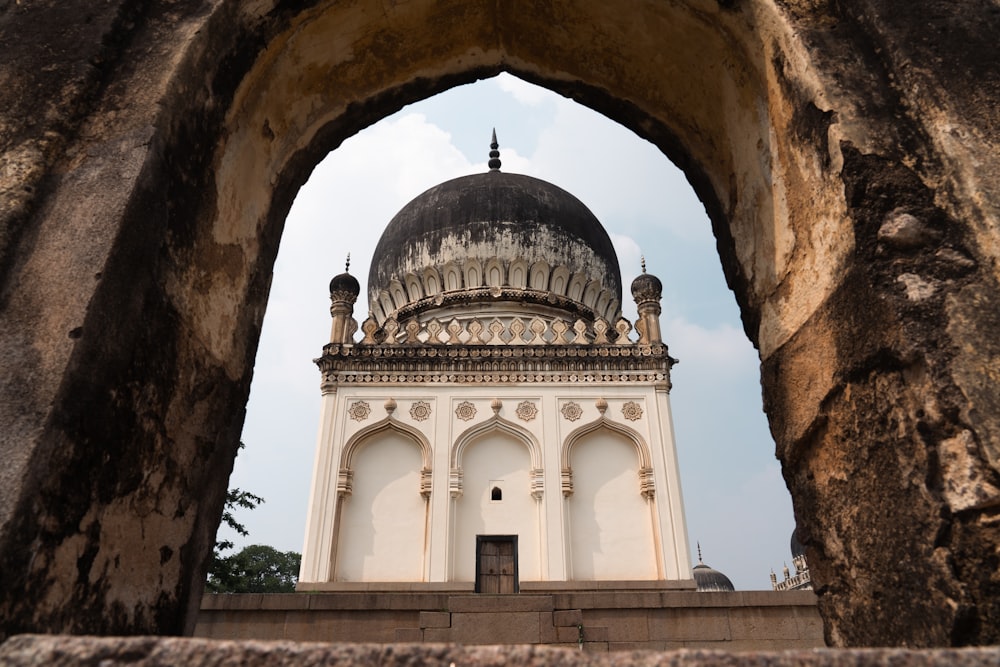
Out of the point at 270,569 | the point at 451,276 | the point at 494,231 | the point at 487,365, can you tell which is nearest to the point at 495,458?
the point at 487,365

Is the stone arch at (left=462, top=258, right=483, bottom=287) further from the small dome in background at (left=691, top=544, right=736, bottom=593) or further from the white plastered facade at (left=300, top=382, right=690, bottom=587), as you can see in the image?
the small dome in background at (left=691, top=544, right=736, bottom=593)

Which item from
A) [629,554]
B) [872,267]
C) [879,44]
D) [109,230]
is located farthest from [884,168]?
[629,554]

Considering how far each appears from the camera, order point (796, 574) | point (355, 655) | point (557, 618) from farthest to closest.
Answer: point (796, 574) → point (557, 618) → point (355, 655)

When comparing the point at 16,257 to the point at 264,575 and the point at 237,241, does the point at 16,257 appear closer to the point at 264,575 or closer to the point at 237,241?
the point at 237,241

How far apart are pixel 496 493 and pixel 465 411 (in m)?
1.27

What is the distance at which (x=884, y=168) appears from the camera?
4.45ft

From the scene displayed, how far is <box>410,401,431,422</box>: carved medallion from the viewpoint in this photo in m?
9.83

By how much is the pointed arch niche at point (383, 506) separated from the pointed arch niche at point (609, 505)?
207 cm

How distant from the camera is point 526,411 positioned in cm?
991

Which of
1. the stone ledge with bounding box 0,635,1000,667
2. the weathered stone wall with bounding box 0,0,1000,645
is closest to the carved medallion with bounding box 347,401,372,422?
the weathered stone wall with bounding box 0,0,1000,645

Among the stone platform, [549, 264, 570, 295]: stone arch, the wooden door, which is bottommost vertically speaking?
the stone platform

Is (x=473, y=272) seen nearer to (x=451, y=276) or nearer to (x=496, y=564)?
(x=451, y=276)

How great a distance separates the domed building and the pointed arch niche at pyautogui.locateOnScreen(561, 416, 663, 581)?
0.02 metres

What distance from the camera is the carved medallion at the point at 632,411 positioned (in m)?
9.90
